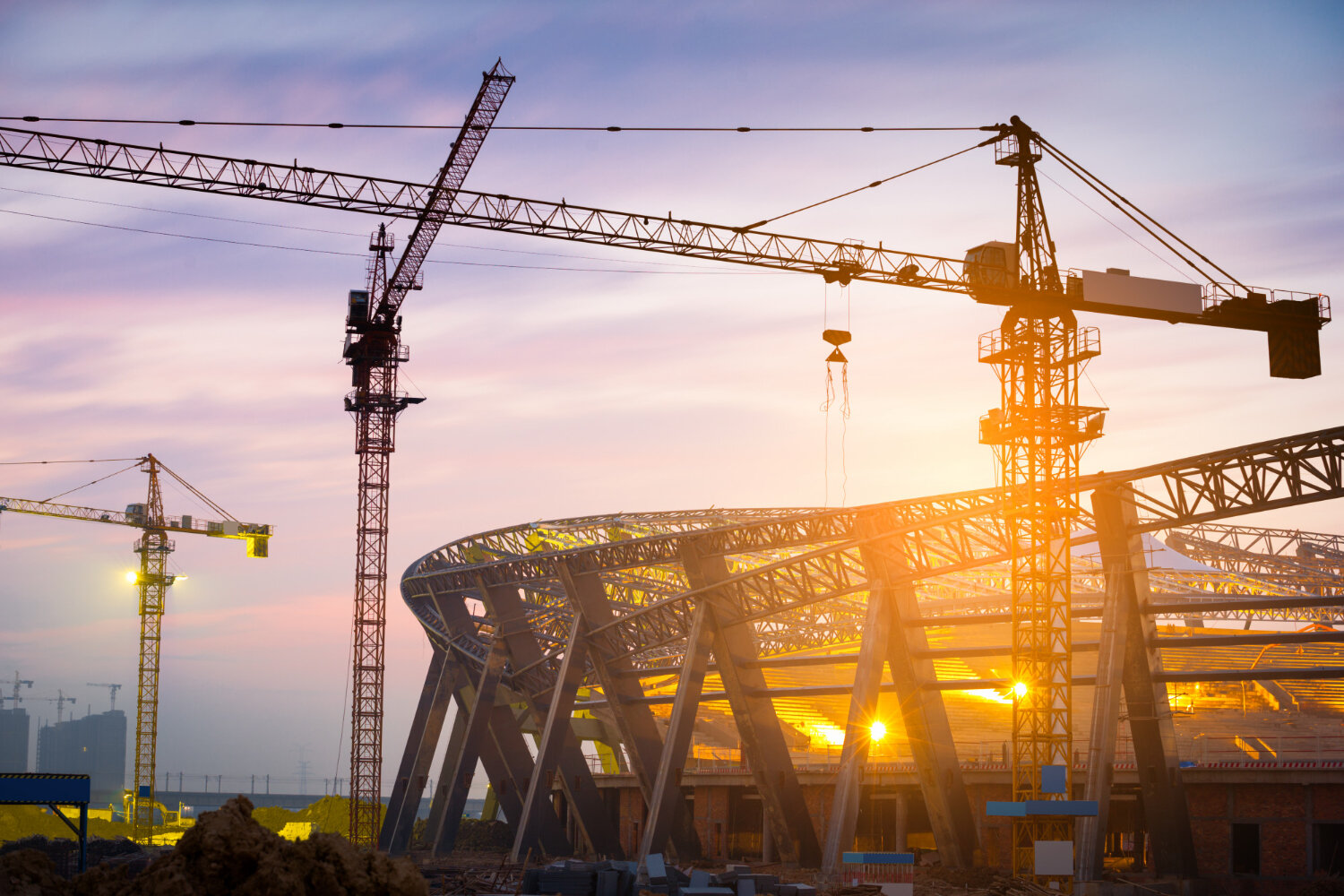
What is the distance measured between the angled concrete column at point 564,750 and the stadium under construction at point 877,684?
11 centimetres

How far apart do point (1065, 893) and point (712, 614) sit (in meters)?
16.3

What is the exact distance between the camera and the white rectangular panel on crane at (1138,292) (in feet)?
173

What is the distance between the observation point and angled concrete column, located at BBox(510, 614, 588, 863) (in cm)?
5766

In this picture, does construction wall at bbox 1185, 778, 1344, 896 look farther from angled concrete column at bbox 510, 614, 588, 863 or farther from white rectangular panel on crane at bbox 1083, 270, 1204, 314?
angled concrete column at bbox 510, 614, 588, 863

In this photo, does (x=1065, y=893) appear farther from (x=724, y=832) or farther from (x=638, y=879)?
(x=724, y=832)

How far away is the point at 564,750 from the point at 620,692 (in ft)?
28.8

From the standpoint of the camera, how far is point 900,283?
59250mm

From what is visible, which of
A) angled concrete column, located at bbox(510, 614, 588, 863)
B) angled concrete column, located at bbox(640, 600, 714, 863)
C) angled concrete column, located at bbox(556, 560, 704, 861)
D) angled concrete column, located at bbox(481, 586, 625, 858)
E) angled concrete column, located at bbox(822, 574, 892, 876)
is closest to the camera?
angled concrete column, located at bbox(822, 574, 892, 876)

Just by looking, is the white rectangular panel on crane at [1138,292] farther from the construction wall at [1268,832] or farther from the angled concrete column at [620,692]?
the angled concrete column at [620,692]

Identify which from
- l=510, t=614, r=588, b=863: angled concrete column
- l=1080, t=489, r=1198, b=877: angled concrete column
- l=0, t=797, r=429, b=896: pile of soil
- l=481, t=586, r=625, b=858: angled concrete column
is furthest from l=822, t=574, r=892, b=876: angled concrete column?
l=481, t=586, r=625, b=858: angled concrete column

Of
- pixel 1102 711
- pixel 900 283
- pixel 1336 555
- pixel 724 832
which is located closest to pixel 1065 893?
pixel 1102 711

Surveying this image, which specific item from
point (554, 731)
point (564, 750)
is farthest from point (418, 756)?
point (554, 731)

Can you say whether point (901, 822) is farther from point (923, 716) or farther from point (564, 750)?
point (564, 750)

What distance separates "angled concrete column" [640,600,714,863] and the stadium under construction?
121 mm
